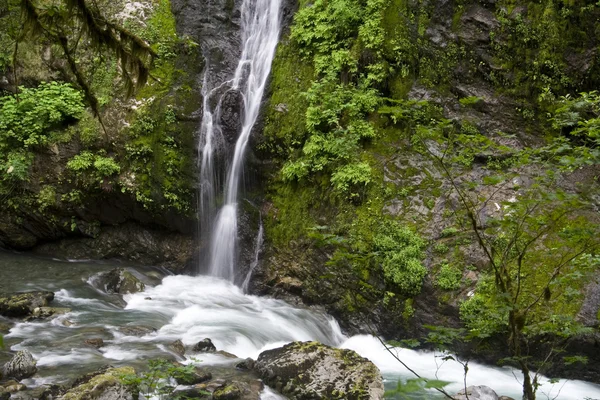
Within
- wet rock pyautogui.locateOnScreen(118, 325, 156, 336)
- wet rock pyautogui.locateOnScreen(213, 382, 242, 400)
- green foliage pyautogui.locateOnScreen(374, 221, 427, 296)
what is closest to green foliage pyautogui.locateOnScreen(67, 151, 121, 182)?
wet rock pyautogui.locateOnScreen(118, 325, 156, 336)

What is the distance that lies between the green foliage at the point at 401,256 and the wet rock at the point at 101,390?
14.0 feet

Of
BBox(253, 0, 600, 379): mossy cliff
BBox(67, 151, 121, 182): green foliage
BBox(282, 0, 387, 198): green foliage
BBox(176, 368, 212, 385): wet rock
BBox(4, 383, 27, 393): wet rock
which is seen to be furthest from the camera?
BBox(67, 151, 121, 182): green foliage

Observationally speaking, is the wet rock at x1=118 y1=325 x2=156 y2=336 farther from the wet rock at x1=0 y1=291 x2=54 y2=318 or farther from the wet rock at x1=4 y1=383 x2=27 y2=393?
the wet rock at x1=4 y1=383 x2=27 y2=393

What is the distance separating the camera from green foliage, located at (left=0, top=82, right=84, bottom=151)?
10461 millimetres

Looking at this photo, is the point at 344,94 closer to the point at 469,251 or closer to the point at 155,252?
the point at 469,251

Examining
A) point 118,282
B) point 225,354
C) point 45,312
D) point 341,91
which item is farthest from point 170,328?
point 341,91

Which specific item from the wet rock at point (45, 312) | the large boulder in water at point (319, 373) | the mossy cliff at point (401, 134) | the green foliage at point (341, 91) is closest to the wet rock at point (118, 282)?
the wet rock at point (45, 312)

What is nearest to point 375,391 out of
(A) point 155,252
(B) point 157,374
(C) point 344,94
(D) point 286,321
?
(B) point 157,374

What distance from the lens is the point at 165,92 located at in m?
11.1

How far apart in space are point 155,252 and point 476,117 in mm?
7223

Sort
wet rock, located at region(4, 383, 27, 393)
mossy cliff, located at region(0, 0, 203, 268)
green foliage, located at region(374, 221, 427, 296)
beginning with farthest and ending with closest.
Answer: mossy cliff, located at region(0, 0, 203, 268) → green foliage, located at region(374, 221, 427, 296) → wet rock, located at region(4, 383, 27, 393)

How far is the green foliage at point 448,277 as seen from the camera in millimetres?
7777

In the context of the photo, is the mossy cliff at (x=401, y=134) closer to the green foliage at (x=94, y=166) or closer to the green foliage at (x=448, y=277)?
the green foliage at (x=448, y=277)

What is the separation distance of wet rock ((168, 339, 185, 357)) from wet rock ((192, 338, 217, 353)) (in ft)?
0.57
